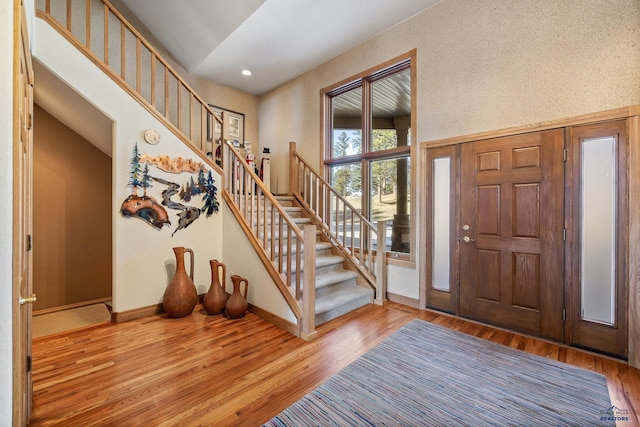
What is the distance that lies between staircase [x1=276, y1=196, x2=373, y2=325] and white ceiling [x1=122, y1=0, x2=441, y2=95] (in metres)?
2.57

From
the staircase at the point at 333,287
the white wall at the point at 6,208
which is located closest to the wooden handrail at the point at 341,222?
the staircase at the point at 333,287

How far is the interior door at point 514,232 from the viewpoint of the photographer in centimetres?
259

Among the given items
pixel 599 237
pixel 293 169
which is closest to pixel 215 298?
pixel 293 169

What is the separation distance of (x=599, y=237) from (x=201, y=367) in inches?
138

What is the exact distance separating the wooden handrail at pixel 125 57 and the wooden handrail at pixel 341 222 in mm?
1541

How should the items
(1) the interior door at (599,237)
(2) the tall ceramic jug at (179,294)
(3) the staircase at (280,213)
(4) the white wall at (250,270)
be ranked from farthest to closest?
(2) the tall ceramic jug at (179,294) → (4) the white wall at (250,270) → (3) the staircase at (280,213) → (1) the interior door at (599,237)

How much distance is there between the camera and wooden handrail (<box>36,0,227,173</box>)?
9.14 feet

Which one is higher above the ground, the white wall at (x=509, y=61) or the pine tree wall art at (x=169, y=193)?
the white wall at (x=509, y=61)

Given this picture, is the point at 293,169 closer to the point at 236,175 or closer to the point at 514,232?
the point at 236,175

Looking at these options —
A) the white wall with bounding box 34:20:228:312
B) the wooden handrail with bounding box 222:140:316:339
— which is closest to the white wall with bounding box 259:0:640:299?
the wooden handrail with bounding box 222:140:316:339

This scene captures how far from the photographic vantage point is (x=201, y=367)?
6.95 ft

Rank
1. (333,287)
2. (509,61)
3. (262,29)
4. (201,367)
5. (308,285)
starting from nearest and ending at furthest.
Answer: (201,367)
(308,285)
(509,61)
(333,287)
(262,29)

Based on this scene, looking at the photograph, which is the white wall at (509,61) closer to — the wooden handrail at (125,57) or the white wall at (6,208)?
the wooden handrail at (125,57)

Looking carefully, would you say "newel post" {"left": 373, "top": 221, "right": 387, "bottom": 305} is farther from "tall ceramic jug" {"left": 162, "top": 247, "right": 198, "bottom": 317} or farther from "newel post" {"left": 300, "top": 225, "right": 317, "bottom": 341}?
"tall ceramic jug" {"left": 162, "top": 247, "right": 198, "bottom": 317}
